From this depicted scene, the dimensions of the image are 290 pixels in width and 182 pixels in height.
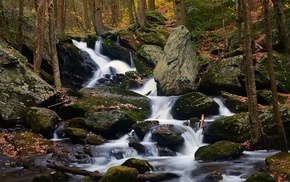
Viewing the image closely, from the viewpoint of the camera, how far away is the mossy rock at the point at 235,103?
15354 mm

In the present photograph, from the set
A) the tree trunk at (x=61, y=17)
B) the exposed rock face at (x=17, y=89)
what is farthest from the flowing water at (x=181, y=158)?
the tree trunk at (x=61, y=17)

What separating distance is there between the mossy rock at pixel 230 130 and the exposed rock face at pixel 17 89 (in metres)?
7.31

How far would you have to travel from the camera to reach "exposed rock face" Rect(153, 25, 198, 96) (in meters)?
18.0

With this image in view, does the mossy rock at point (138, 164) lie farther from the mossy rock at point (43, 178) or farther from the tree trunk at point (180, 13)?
the tree trunk at point (180, 13)

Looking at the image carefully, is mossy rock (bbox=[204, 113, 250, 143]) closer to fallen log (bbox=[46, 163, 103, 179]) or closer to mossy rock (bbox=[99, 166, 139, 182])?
mossy rock (bbox=[99, 166, 139, 182])

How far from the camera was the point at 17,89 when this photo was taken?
14438 millimetres

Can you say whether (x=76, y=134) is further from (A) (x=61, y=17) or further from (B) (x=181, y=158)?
(A) (x=61, y=17)

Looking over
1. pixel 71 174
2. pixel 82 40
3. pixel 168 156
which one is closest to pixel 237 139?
pixel 168 156

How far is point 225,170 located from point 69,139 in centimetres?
631

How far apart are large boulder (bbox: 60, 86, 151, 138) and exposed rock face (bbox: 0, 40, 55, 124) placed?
1.35m

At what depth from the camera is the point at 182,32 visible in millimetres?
21141

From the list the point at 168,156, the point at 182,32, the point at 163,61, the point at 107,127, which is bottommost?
the point at 168,156

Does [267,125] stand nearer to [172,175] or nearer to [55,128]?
[172,175]

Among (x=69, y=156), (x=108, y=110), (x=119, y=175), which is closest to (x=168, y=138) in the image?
(x=108, y=110)
